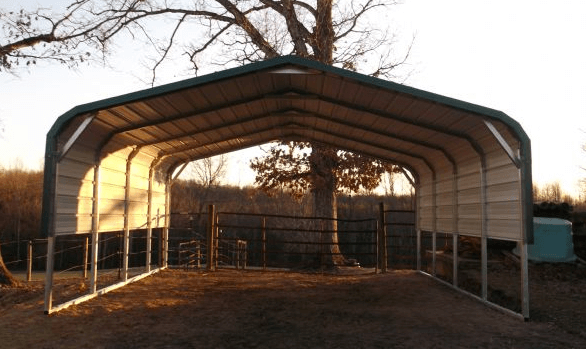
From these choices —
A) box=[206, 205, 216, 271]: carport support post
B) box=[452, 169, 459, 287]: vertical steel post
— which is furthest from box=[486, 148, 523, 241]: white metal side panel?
box=[206, 205, 216, 271]: carport support post

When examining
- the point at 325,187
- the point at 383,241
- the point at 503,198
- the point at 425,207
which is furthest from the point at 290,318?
the point at 325,187

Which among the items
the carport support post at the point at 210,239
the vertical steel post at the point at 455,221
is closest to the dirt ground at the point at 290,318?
the vertical steel post at the point at 455,221

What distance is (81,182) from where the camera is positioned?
7965 mm

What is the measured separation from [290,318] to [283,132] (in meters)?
5.92

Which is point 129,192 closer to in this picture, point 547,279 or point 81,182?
point 81,182

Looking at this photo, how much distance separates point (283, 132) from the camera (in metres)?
12.4

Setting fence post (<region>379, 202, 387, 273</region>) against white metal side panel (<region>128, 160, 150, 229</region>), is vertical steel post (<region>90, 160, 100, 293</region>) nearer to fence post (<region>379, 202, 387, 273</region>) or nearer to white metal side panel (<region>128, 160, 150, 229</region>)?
white metal side panel (<region>128, 160, 150, 229</region>)

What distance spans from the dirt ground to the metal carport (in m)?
0.69

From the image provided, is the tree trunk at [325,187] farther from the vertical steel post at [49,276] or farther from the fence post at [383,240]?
the vertical steel post at [49,276]

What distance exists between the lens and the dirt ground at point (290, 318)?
6.02 metres

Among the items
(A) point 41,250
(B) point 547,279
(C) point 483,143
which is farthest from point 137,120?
(A) point 41,250

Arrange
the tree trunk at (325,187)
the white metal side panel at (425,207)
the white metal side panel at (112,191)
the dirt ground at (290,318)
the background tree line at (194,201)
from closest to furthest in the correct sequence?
the dirt ground at (290,318), the white metal side panel at (112,191), the white metal side panel at (425,207), the tree trunk at (325,187), the background tree line at (194,201)

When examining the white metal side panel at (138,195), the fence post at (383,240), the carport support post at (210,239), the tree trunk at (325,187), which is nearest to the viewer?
the white metal side panel at (138,195)

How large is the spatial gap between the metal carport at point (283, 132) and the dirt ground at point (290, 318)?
2.26 feet
